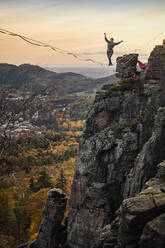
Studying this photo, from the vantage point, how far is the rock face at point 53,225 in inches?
1227

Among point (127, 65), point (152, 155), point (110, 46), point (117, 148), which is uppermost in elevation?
point (110, 46)

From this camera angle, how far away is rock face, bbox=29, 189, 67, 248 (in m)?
31.2

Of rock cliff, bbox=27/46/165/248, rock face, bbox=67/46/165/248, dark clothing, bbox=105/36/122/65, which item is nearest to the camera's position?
rock face, bbox=67/46/165/248

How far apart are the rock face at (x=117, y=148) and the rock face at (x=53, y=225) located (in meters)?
2.07

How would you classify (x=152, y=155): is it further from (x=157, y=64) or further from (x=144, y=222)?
(x=157, y=64)

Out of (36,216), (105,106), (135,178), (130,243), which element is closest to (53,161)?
(36,216)

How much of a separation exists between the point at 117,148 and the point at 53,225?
12893 mm

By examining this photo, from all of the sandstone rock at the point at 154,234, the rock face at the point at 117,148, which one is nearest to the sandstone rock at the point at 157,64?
the rock face at the point at 117,148

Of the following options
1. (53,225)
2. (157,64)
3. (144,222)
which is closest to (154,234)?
(144,222)

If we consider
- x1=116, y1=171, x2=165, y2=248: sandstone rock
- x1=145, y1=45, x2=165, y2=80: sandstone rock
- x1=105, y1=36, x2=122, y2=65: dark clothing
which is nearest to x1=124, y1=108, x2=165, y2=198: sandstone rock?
x1=116, y1=171, x2=165, y2=248: sandstone rock

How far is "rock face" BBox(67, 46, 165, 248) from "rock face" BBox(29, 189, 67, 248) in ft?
6.79

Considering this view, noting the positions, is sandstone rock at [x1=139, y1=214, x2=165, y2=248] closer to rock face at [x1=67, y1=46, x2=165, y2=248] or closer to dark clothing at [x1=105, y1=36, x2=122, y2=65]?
rock face at [x1=67, y1=46, x2=165, y2=248]

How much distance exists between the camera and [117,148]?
27.4 m

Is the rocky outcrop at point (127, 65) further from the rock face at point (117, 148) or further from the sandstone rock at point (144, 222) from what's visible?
the sandstone rock at point (144, 222)
